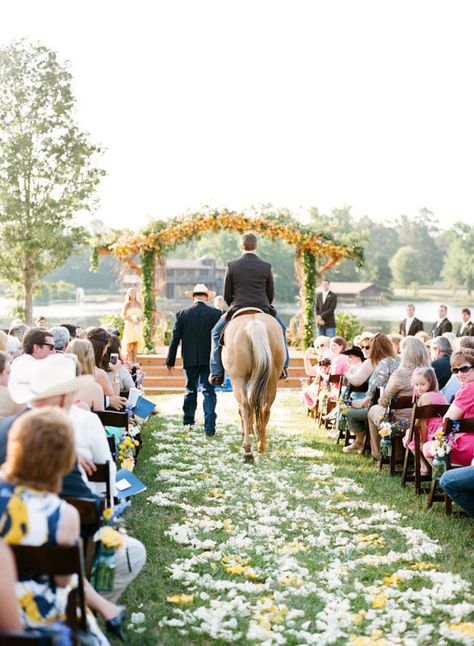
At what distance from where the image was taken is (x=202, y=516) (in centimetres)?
673

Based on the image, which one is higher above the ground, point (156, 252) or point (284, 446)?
point (156, 252)

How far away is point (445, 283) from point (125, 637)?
251 ft

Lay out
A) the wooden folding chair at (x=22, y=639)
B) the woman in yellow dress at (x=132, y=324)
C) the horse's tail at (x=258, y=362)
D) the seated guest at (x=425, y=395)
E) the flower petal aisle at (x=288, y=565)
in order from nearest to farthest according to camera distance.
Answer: the wooden folding chair at (x=22, y=639) < the flower petal aisle at (x=288, y=565) < the seated guest at (x=425, y=395) < the horse's tail at (x=258, y=362) < the woman in yellow dress at (x=132, y=324)

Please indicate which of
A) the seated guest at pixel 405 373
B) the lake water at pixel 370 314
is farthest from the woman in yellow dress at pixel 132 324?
the lake water at pixel 370 314

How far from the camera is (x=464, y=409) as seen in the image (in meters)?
6.53

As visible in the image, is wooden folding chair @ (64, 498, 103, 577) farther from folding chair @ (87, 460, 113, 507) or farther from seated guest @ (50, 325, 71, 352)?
seated guest @ (50, 325, 71, 352)

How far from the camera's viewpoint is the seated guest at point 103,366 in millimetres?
7656

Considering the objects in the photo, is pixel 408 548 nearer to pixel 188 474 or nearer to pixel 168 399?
pixel 188 474

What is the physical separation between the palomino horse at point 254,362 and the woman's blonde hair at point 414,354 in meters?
1.74

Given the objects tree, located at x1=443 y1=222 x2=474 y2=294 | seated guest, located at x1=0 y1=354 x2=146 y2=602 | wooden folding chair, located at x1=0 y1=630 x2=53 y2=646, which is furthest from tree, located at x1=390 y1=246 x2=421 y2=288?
wooden folding chair, located at x1=0 y1=630 x2=53 y2=646

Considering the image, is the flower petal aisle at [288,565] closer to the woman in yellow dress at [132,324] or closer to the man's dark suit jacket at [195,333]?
the man's dark suit jacket at [195,333]

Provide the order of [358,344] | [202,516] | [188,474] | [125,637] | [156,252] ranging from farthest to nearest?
[156,252]
[358,344]
[188,474]
[202,516]
[125,637]

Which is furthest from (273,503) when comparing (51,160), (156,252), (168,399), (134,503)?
(51,160)

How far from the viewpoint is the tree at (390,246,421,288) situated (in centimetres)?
8044
